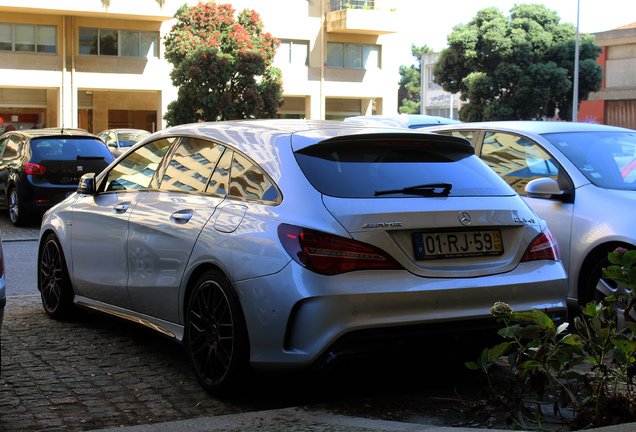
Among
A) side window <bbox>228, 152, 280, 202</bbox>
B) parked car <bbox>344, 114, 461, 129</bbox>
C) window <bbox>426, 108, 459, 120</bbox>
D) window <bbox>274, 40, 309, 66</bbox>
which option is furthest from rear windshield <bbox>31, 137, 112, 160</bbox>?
window <bbox>426, 108, 459, 120</bbox>

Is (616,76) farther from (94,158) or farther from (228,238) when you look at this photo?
(228,238)

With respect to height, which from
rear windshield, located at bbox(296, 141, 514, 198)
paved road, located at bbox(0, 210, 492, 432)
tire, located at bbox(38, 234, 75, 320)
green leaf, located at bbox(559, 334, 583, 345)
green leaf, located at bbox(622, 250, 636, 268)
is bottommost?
paved road, located at bbox(0, 210, 492, 432)

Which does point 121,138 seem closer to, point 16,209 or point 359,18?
point 16,209

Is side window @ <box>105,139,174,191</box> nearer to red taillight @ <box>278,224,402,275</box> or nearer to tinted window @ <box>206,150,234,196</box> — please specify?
tinted window @ <box>206,150,234,196</box>

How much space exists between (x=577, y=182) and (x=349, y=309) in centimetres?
299

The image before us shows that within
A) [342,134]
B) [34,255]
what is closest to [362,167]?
[342,134]

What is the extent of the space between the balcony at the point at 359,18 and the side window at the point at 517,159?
130ft

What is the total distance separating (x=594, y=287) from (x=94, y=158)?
34.1ft

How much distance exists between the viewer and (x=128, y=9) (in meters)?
39.5

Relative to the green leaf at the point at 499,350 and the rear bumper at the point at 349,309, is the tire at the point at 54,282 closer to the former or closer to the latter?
the rear bumper at the point at 349,309

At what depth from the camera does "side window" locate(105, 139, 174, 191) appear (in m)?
5.70

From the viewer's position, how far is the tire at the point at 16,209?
13945mm

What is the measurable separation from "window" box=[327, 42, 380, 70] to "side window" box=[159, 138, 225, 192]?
42.6 meters

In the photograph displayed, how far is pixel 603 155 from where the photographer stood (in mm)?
6527
